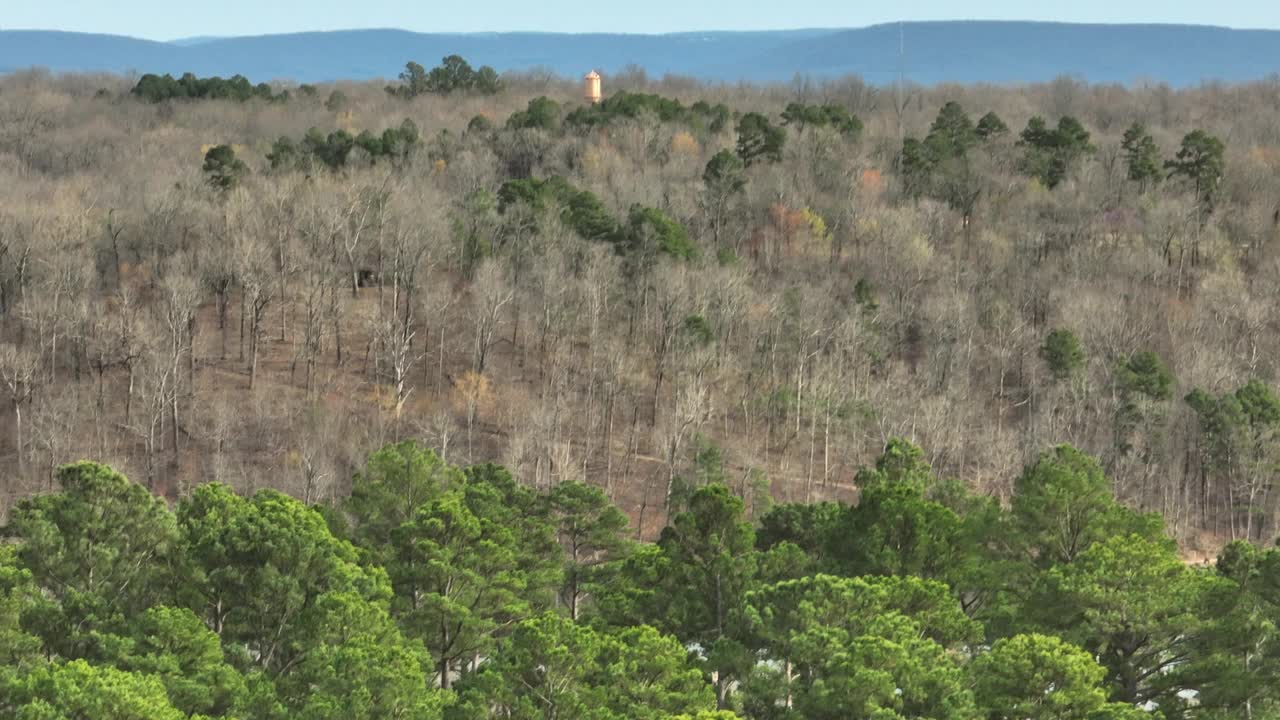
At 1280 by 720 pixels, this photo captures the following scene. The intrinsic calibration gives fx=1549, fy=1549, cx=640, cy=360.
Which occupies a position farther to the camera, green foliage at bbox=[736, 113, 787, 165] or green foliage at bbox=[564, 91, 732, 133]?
green foliage at bbox=[564, 91, 732, 133]

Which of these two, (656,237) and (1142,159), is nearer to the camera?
(656,237)

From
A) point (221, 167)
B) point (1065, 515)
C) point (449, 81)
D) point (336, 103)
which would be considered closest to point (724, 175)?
point (221, 167)

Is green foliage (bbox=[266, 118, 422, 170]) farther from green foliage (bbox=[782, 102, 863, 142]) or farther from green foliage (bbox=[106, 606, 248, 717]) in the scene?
green foliage (bbox=[106, 606, 248, 717])

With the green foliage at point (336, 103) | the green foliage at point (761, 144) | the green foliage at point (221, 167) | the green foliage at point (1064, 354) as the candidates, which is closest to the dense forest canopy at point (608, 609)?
the green foliage at point (1064, 354)

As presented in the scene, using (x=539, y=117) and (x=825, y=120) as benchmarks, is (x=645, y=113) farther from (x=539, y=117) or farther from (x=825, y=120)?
(x=825, y=120)

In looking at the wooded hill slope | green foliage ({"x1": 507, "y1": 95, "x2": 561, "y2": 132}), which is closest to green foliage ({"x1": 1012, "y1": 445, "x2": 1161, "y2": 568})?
the wooded hill slope

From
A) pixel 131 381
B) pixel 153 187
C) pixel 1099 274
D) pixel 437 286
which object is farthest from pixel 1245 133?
pixel 131 381

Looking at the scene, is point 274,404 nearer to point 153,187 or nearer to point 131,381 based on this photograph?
point 131,381
